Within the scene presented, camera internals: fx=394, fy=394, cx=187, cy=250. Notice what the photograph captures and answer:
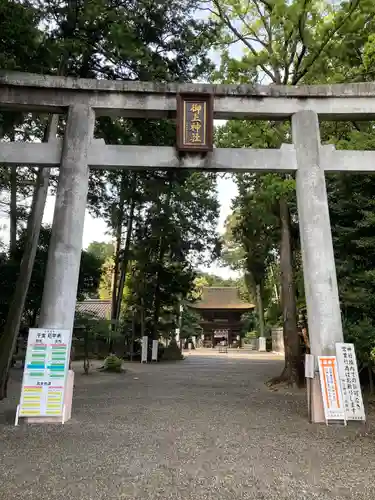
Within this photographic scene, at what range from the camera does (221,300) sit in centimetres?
3800

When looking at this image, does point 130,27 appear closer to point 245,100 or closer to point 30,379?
point 245,100

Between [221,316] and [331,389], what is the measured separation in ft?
104

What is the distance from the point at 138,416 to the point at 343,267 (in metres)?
5.66

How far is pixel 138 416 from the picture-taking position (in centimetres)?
680

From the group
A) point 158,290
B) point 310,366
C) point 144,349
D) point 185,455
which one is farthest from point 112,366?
point 185,455

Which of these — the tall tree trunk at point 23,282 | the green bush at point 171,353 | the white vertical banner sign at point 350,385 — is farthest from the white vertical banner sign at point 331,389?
the green bush at point 171,353

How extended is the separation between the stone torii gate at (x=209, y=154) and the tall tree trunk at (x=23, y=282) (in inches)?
72.1

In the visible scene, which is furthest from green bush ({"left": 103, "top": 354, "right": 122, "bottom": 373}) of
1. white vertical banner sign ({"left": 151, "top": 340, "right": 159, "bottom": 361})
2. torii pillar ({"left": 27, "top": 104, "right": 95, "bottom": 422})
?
torii pillar ({"left": 27, "top": 104, "right": 95, "bottom": 422})

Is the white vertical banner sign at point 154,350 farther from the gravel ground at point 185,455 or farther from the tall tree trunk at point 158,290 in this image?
the gravel ground at point 185,455

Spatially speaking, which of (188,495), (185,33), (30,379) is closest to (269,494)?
(188,495)

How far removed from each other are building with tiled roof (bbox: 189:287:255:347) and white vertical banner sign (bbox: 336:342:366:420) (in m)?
30.3

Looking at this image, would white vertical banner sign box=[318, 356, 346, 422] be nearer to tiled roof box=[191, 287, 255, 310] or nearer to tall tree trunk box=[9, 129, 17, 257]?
tall tree trunk box=[9, 129, 17, 257]

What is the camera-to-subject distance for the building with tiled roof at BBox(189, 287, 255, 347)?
121 feet

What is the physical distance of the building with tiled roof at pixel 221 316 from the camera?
3691cm
